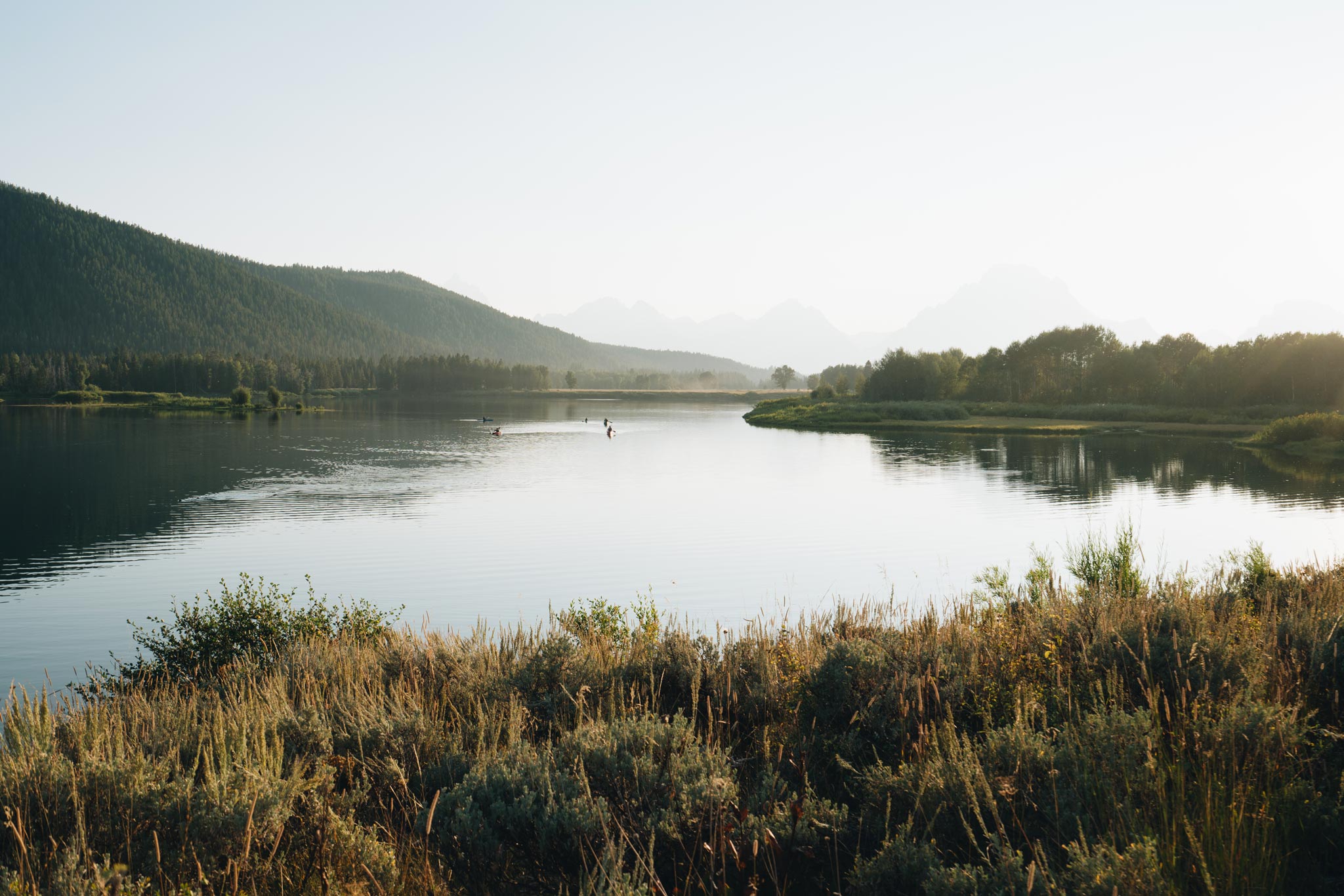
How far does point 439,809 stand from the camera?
514 centimetres

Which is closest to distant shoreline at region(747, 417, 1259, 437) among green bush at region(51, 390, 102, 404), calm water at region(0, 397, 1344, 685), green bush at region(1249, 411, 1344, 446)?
green bush at region(1249, 411, 1344, 446)

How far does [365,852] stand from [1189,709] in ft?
19.1

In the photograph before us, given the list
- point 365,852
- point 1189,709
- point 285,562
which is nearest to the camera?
point 365,852

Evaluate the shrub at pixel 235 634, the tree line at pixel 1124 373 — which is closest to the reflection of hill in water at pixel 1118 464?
the tree line at pixel 1124 373

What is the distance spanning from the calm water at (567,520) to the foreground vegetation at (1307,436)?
2824mm

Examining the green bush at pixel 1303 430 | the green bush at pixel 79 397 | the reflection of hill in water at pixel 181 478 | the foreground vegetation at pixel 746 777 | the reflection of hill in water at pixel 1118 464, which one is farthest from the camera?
the green bush at pixel 79 397

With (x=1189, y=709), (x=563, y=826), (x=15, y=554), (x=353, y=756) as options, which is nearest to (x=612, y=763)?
(x=563, y=826)

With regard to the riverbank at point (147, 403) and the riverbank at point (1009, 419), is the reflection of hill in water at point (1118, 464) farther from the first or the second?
the riverbank at point (147, 403)

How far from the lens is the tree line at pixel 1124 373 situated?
77.8 m

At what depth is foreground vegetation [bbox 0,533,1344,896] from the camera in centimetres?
438

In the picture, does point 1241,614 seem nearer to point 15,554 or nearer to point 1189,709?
point 1189,709

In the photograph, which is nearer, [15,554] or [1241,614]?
[1241,614]

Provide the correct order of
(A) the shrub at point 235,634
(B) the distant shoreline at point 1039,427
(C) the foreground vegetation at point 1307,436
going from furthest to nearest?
(B) the distant shoreline at point 1039,427, (C) the foreground vegetation at point 1307,436, (A) the shrub at point 235,634

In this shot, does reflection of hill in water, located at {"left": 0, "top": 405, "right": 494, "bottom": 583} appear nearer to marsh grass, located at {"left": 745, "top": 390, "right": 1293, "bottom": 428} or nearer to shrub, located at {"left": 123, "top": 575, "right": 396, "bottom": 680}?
shrub, located at {"left": 123, "top": 575, "right": 396, "bottom": 680}
